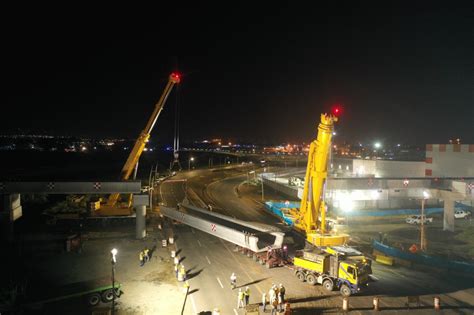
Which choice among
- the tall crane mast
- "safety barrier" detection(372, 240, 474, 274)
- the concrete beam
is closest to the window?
the tall crane mast

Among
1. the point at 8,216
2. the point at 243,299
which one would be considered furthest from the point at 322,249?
the point at 8,216

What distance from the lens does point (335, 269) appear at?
969 inches

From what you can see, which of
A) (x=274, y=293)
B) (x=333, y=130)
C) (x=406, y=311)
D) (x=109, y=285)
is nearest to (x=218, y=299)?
(x=274, y=293)

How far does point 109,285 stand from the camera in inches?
923

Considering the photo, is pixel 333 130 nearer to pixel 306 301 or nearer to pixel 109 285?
pixel 306 301

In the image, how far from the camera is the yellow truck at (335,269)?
936 inches

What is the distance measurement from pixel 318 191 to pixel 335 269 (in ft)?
22.1

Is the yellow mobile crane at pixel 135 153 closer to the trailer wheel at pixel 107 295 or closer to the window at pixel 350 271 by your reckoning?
the trailer wheel at pixel 107 295

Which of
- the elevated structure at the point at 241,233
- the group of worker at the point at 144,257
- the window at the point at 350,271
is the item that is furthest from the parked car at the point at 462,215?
the group of worker at the point at 144,257

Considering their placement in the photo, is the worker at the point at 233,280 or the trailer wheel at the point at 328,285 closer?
the trailer wheel at the point at 328,285

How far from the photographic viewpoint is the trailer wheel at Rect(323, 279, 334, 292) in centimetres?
2464

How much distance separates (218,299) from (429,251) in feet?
80.4

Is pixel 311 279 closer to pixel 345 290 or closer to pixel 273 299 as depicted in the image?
pixel 345 290

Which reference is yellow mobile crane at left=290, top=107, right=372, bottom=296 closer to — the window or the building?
the window
